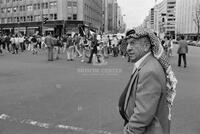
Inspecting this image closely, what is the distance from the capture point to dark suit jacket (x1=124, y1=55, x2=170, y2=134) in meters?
2.09

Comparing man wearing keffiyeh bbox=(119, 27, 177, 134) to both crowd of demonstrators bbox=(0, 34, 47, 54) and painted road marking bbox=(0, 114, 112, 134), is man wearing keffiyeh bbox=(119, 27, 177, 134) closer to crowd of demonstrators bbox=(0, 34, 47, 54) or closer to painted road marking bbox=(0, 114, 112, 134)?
painted road marking bbox=(0, 114, 112, 134)

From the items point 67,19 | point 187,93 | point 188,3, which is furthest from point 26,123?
point 188,3

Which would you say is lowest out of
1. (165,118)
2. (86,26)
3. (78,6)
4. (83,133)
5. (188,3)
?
(83,133)

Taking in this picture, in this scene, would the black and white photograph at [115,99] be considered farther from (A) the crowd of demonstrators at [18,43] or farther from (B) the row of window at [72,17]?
(B) the row of window at [72,17]

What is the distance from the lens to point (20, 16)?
3031 inches

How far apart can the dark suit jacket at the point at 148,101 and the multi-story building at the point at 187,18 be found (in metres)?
111

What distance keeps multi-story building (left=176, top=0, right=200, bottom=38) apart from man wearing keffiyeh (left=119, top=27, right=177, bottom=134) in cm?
11047

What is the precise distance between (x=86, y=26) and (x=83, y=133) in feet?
216

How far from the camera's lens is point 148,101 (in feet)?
6.86

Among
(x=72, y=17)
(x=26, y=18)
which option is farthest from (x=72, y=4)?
(x=26, y=18)

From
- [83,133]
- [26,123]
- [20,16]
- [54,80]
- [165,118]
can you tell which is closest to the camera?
[165,118]

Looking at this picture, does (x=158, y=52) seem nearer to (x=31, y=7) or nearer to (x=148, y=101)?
(x=148, y=101)

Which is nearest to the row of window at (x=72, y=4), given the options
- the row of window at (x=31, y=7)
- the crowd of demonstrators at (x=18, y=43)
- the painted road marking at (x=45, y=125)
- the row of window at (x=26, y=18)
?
the row of window at (x=31, y=7)

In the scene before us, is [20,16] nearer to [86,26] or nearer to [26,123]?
[86,26]
